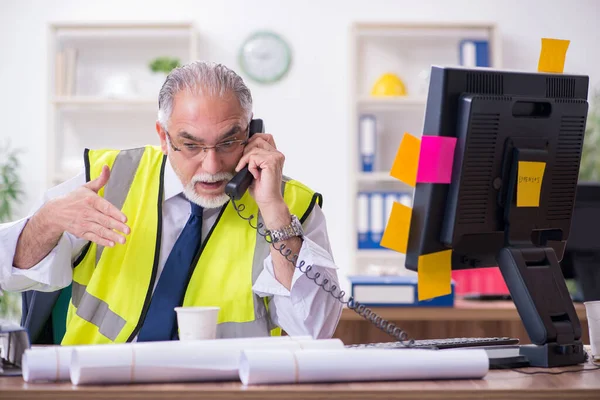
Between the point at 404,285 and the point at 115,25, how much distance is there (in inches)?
87.9

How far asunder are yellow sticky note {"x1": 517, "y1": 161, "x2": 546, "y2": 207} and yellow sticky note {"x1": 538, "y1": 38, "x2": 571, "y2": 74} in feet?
0.70

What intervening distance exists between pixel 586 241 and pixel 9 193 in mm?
3018

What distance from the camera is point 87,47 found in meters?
4.57

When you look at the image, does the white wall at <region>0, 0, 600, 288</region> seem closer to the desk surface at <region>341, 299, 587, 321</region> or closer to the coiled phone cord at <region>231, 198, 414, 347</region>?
the desk surface at <region>341, 299, 587, 321</region>

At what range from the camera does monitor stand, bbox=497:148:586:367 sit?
4.71ft

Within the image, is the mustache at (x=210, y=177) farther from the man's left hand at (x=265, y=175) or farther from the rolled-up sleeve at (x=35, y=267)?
the rolled-up sleeve at (x=35, y=267)

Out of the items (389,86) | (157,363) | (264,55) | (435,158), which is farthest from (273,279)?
(264,55)

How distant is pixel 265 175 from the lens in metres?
1.80

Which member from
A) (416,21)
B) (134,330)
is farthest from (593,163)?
(134,330)

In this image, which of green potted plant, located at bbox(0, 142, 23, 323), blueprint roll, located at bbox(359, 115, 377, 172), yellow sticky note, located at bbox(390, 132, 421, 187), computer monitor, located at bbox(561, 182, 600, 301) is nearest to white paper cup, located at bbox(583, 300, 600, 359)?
yellow sticky note, located at bbox(390, 132, 421, 187)

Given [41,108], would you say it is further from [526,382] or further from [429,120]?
[526,382]

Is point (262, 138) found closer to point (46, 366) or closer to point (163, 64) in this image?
point (46, 366)

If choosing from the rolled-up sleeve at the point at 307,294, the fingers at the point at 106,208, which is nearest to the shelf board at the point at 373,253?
the rolled-up sleeve at the point at 307,294

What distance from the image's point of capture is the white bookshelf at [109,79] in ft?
14.6
